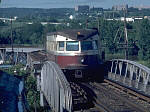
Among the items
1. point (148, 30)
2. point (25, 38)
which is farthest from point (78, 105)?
point (25, 38)

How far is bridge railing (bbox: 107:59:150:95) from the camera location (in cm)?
2139

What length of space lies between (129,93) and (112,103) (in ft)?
10.1

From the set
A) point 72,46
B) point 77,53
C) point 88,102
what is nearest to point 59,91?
point 88,102

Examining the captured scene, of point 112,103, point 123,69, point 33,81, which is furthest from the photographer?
point 33,81

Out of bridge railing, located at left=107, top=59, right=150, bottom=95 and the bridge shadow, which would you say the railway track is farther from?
bridge railing, located at left=107, top=59, right=150, bottom=95

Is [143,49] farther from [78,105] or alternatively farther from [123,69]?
[78,105]

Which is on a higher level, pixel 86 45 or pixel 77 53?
pixel 86 45

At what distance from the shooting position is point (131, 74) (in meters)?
23.7

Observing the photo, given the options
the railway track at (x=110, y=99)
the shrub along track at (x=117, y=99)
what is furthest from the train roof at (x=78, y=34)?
the railway track at (x=110, y=99)

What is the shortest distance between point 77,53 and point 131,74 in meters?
3.21

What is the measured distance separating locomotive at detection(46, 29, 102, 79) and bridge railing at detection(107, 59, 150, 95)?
1.20 metres

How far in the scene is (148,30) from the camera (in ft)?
251

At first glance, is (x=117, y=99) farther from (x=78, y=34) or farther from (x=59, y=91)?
(x=78, y=34)

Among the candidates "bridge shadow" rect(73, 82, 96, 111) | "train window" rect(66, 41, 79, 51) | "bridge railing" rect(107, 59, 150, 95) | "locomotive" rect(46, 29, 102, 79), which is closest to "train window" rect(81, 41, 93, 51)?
"locomotive" rect(46, 29, 102, 79)
